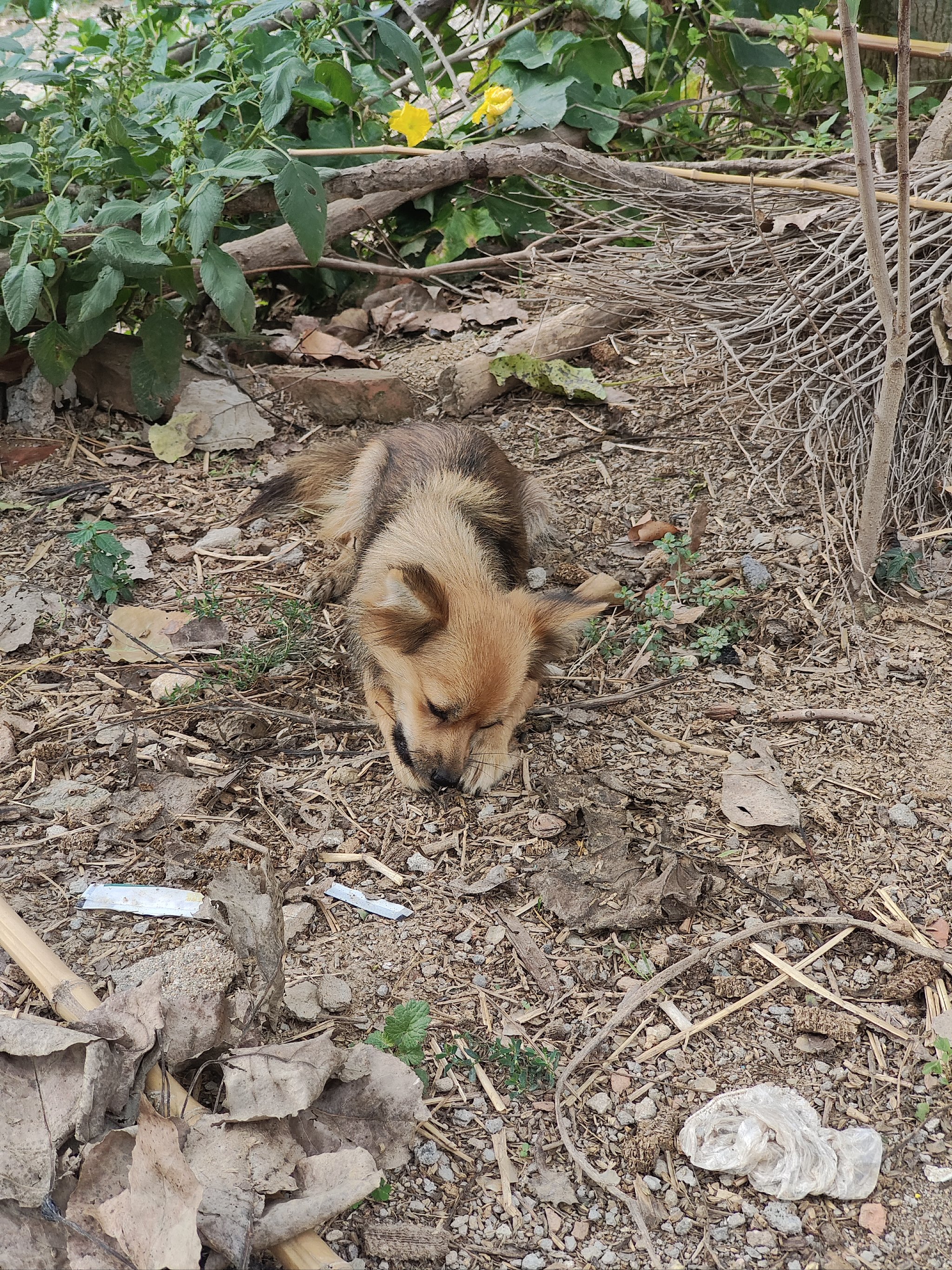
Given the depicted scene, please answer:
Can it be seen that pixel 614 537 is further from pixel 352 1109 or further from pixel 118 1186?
pixel 118 1186

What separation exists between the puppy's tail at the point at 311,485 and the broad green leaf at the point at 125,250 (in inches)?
46.5

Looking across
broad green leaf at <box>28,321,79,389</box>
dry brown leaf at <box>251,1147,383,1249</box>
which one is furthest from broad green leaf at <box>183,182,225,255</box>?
dry brown leaf at <box>251,1147,383,1249</box>

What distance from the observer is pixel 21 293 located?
462 centimetres

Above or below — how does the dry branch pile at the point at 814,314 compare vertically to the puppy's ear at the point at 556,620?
above

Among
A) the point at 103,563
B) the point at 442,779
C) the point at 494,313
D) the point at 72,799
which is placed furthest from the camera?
the point at 494,313

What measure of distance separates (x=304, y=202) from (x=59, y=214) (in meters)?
1.08

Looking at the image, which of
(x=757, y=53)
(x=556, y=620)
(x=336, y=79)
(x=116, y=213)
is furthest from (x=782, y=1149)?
(x=757, y=53)

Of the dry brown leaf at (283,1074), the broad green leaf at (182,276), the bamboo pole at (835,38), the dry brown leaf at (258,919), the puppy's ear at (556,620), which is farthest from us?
the broad green leaf at (182,276)

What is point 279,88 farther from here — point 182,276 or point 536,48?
point 536,48

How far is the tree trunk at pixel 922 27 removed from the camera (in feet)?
21.2

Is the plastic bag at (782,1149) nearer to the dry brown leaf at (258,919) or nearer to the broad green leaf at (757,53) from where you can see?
the dry brown leaf at (258,919)

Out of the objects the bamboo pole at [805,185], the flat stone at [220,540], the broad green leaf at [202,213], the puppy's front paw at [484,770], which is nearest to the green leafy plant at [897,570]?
the bamboo pole at [805,185]

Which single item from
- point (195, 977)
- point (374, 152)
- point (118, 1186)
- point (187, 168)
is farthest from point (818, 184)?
point (118, 1186)

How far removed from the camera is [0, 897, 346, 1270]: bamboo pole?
221 cm
